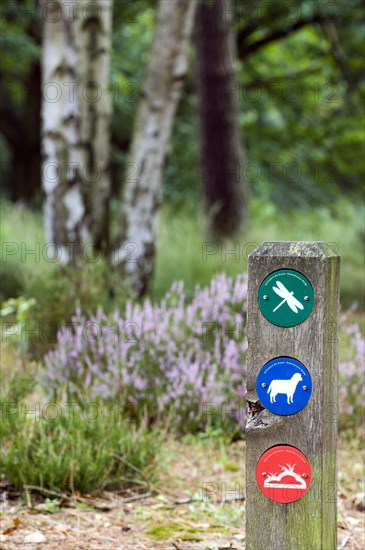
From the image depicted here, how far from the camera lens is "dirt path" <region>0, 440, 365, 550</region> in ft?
11.3

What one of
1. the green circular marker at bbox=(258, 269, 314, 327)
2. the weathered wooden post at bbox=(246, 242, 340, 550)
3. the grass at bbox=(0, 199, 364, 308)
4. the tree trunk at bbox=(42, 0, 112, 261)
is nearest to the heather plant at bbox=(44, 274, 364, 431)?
the grass at bbox=(0, 199, 364, 308)

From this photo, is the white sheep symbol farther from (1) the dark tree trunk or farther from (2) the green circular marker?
(1) the dark tree trunk

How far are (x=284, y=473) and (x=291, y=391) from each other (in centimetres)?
25

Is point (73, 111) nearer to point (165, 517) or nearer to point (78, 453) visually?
point (78, 453)

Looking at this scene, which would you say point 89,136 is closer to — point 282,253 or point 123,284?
point 123,284

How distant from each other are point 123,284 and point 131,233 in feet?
1.75

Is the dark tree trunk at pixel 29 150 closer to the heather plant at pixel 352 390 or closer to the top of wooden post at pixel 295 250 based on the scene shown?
the heather plant at pixel 352 390

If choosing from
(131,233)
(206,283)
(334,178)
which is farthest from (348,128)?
(131,233)

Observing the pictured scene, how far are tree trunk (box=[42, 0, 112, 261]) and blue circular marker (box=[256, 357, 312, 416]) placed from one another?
15.5 feet

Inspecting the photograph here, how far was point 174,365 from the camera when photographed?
508 centimetres

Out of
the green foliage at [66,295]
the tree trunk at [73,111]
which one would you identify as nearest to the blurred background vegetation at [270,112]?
the tree trunk at [73,111]

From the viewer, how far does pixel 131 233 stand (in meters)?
7.29

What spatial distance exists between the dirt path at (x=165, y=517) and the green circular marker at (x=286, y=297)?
1354 mm

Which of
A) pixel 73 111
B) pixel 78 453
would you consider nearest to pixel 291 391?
pixel 78 453
